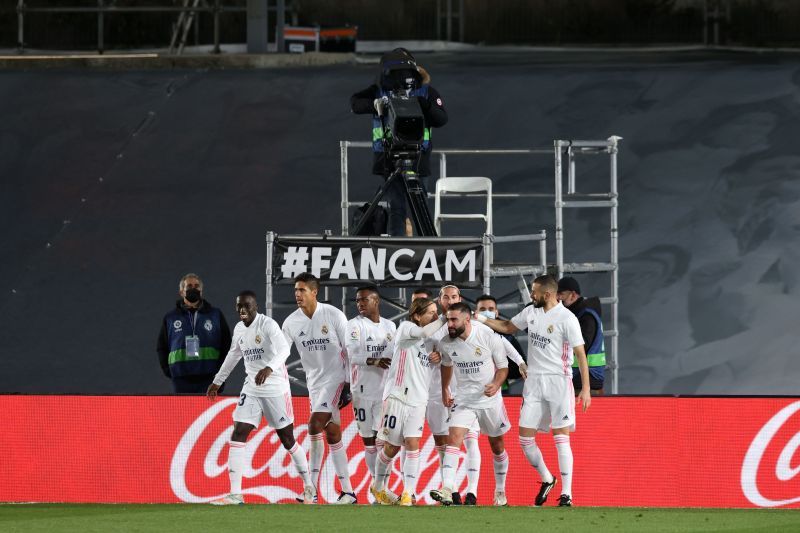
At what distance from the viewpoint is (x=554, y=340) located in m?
14.7

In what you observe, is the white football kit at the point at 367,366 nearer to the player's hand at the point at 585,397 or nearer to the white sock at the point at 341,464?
the white sock at the point at 341,464

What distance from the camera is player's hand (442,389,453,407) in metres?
14.8

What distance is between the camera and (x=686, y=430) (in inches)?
601

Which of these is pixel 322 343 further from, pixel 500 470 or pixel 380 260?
pixel 500 470

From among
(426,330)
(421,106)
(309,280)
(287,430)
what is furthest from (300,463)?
(421,106)

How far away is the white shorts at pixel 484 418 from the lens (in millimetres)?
14766

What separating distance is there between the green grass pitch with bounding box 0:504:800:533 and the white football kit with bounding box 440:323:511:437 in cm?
113

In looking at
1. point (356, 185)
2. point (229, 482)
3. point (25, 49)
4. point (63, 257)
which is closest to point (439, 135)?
point (356, 185)

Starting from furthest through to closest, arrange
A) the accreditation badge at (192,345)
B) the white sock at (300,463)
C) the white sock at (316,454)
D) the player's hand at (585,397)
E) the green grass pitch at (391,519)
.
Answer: the accreditation badge at (192,345) < the white sock at (316,454) < the white sock at (300,463) < the player's hand at (585,397) < the green grass pitch at (391,519)

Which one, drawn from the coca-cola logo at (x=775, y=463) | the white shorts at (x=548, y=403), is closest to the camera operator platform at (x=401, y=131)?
the white shorts at (x=548, y=403)

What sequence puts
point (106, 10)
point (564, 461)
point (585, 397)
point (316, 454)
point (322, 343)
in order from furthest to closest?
point (106, 10) < point (322, 343) < point (316, 454) < point (564, 461) < point (585, 397)

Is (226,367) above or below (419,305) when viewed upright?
Answer: below

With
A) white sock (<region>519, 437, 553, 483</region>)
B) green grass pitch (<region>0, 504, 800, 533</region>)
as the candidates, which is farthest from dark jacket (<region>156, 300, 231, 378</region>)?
white sock (<region>519, 437, 553, 483</region>)

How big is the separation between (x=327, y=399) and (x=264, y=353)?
2.68ft
